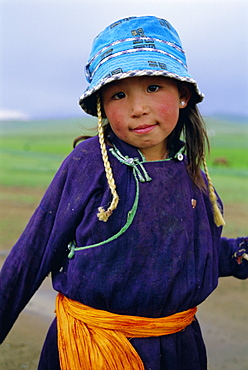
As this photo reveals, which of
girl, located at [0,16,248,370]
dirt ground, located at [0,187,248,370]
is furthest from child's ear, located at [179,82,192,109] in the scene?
dirt ground, located at [0,187,248,370]

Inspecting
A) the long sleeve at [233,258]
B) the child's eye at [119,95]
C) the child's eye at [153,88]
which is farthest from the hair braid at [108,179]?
the long sleeve at [233,258]

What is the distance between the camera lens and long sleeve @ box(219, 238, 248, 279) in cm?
210

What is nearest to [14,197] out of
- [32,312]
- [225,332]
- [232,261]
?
[32,312]

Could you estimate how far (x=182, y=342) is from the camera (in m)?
1.85

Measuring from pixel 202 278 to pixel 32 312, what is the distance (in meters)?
1.96

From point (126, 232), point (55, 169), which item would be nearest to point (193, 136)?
point (126, 232)

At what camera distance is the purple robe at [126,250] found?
1.66 m

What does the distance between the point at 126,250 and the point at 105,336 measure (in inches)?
13.6

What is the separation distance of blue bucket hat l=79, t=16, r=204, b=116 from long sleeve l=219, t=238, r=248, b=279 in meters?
0.74

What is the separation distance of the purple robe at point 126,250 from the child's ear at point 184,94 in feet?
0.73

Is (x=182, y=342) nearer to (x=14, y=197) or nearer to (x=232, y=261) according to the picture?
(x=232, y=261)

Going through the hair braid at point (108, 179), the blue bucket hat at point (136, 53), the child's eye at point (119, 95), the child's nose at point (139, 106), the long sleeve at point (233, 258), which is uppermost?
the blue bucket hat at point (136, 53)

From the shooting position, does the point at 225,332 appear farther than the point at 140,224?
Yes

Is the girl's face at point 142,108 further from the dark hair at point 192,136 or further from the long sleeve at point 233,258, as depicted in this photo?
the long sleeve at point 233,258
